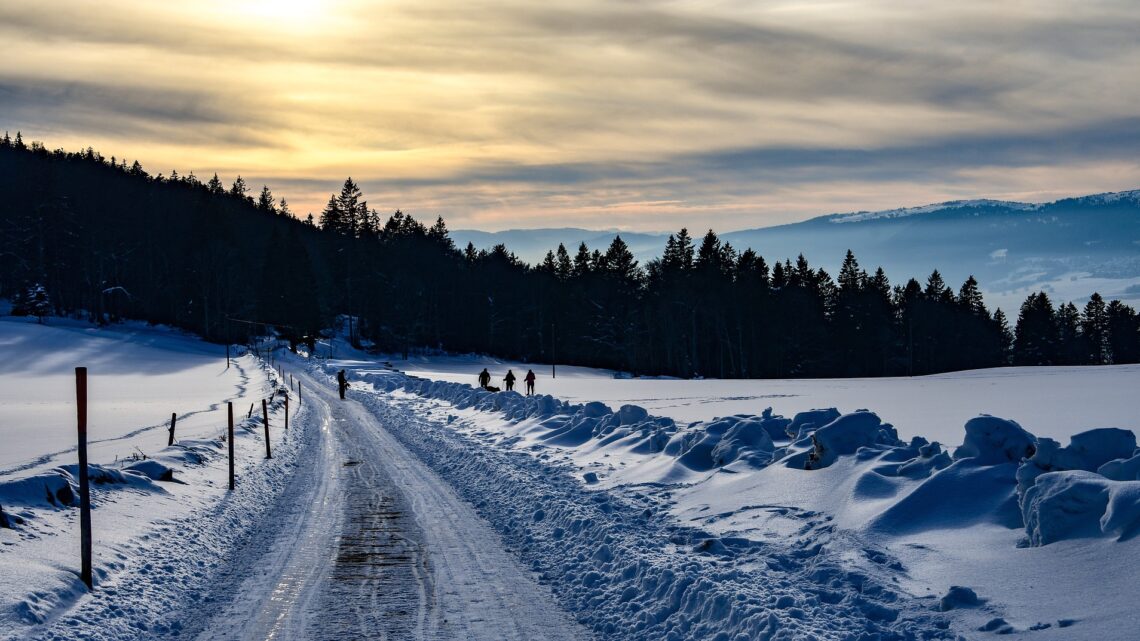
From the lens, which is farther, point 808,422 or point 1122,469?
point 808,422

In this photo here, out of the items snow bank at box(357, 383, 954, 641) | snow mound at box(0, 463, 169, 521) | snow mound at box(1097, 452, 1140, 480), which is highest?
snow mound at box(1097, 452, 1140, 480)

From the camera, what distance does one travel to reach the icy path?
807 cm

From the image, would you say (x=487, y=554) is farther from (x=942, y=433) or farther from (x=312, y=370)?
(x=312, y=370)

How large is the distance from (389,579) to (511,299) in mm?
106546

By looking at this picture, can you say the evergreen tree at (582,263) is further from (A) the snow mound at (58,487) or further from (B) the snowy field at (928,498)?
(A) the snow mound at (58,487)

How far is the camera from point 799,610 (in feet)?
25.3

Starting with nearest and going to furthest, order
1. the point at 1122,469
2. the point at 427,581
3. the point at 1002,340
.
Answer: the point at 1122,469 → the point at 427,581 → the point at 1002,340

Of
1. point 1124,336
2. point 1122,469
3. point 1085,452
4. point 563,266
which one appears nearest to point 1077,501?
point 1122,469

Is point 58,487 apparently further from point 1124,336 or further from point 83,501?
point 1124,336

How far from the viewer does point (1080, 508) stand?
26.8 ft

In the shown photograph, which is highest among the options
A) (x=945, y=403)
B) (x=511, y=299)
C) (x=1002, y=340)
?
(x=511, y=299)

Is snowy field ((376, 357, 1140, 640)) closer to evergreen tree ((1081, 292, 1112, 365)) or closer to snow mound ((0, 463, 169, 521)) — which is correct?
snow mound ((0, 463, 169, 521))

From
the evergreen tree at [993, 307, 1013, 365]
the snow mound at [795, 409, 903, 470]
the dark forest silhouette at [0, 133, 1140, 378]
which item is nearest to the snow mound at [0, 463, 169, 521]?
the snow mound at [795, 409, 903, 470]

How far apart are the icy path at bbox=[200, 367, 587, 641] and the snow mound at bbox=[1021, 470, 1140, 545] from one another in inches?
191
